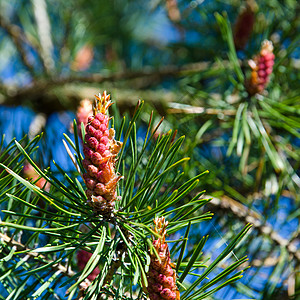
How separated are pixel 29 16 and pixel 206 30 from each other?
69 centimetres

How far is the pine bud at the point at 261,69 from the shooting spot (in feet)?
2.16

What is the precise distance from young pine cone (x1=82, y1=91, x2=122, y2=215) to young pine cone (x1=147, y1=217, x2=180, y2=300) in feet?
0.20

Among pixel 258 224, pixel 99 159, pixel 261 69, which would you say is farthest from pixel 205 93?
pixel 99 159

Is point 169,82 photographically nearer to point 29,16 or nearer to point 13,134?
point 29,16

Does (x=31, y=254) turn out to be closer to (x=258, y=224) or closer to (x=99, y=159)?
(x=99, y=159)

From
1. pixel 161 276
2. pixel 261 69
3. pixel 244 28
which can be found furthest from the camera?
pixel 244 28

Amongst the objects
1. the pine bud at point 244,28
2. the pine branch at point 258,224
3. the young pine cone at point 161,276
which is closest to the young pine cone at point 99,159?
the young pine cone at point 161,276

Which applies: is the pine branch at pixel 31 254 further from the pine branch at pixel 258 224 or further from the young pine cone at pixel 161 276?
the pine branch at pixel 258 224

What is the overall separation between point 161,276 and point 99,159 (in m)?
0.12

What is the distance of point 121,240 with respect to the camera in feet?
1.37

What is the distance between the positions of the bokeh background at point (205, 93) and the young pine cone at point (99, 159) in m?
0.12

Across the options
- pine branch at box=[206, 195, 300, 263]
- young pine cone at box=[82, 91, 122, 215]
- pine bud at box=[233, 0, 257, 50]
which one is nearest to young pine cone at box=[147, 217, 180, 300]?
young pine cone at box=[82, 91, 122, 215]

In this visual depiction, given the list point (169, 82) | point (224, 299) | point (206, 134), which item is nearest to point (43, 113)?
point (169, 82)

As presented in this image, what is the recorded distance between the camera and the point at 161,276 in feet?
1.20
